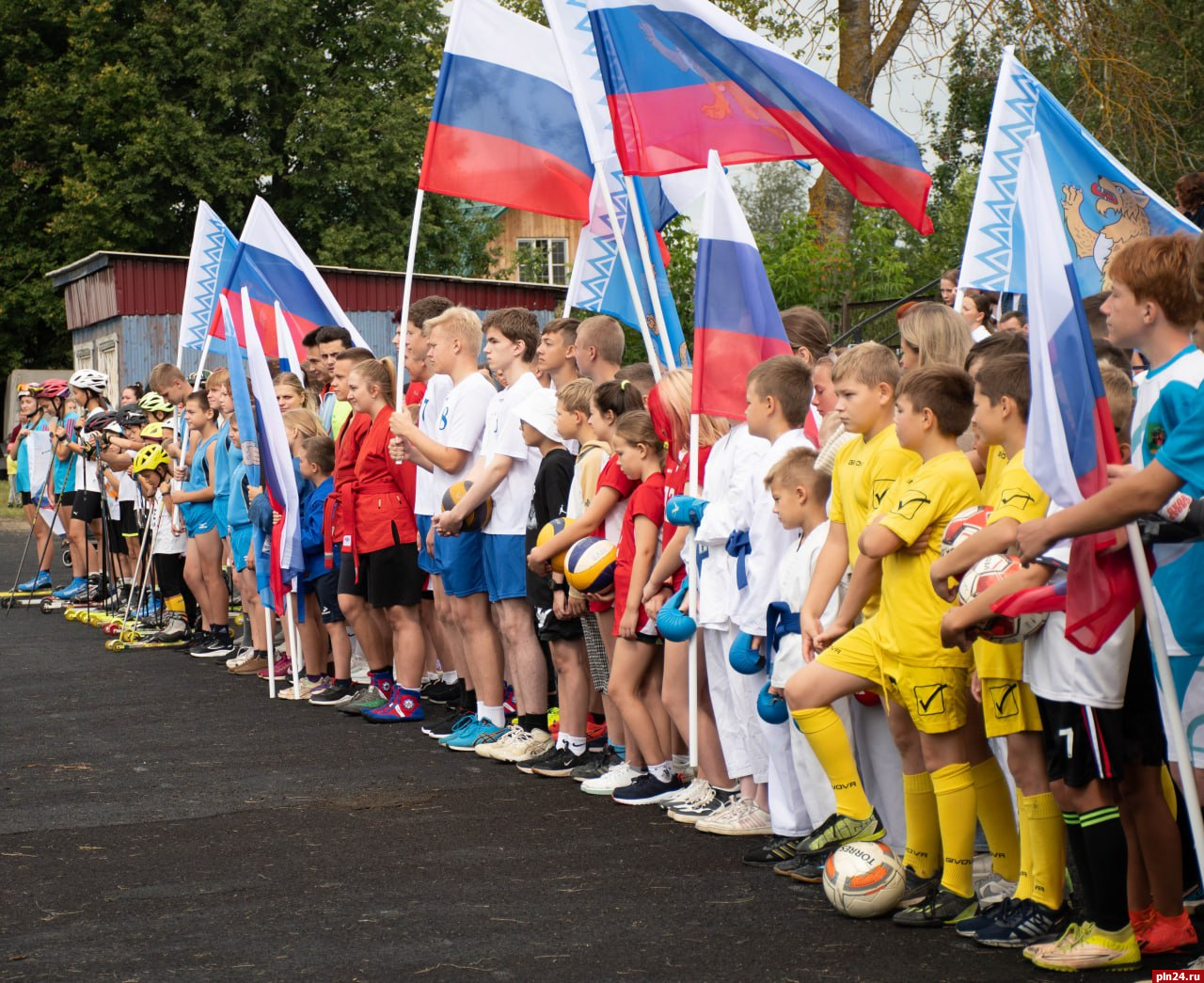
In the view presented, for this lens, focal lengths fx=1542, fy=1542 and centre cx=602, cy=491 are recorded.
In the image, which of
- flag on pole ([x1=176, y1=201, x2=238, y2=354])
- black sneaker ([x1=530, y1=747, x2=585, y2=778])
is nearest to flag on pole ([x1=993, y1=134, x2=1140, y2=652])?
black sneaker ([x1=530, y1=747, x2=585, y2=778])

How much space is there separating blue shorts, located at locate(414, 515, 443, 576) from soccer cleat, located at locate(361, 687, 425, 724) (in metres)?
0.75

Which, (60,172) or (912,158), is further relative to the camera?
(60,172)

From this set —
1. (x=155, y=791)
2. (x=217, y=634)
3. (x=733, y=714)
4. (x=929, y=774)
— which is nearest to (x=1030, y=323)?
(x=929, y=774)

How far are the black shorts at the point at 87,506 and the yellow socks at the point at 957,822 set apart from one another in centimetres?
1239

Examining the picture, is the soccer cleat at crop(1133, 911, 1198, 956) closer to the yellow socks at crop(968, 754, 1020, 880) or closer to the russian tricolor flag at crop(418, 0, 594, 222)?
the yellow socks at crop(968, 754, 1020, 880)

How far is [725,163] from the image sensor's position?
739cm

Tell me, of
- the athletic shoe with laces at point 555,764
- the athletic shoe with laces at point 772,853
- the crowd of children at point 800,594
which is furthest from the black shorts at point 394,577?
the athletic shoe with laces at point 772,853

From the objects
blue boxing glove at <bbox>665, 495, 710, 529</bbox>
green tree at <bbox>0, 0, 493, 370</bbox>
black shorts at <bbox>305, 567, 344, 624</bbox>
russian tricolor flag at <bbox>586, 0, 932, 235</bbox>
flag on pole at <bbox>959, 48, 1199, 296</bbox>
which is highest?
green tree at <bbox>0, 0, 493, 370</bbox>

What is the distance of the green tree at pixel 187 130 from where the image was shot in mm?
38812

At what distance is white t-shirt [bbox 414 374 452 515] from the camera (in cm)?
872

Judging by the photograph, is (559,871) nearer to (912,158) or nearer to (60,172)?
(912,158)

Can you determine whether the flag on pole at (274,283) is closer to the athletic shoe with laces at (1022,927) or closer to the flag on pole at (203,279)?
the flag on pole at (203,279)

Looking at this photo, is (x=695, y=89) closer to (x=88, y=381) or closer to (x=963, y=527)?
(x=963, y=527)

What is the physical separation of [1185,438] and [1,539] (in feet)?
77.7
